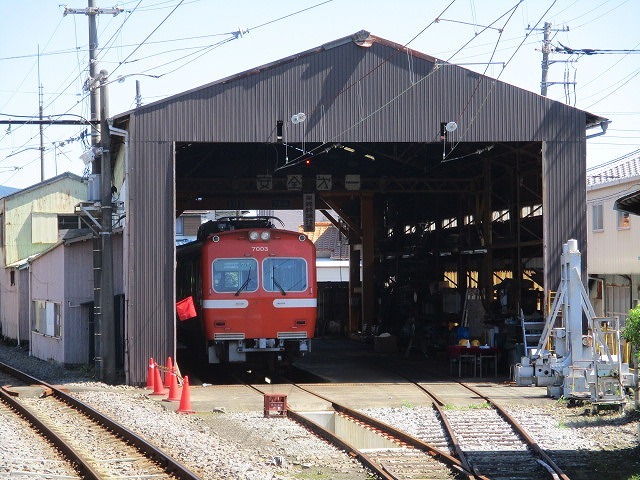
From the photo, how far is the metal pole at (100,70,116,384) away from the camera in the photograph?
19.0m

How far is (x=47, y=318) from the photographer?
26250 millimetres

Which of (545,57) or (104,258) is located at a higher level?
(545,57)

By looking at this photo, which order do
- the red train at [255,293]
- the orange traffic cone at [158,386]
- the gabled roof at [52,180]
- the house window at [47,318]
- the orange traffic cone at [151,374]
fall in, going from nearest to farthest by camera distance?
the orange traffic cone at [158,386] < the orange traffic cone at [151,374] < the red train at [255,293] < the house window at [47,318] < the gabled roof at [52,180]

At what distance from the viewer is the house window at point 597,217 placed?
2909 cm

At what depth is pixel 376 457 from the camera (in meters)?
11.0

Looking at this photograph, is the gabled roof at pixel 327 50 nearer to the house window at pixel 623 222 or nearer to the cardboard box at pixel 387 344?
the house window at pixel 623 222

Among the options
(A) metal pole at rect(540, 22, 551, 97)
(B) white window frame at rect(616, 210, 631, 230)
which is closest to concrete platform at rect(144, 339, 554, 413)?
(B) white window frame at rect(616, 210, 631, 230)

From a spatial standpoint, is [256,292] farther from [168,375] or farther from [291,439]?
[291,439]

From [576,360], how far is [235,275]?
727 cm

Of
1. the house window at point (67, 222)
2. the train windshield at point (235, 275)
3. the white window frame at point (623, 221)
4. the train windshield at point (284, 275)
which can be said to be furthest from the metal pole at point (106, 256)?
the white window frame at point (623, 221)

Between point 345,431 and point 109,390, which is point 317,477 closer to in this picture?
point 345,431

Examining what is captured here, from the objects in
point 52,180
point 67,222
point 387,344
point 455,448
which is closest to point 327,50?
point 455,448

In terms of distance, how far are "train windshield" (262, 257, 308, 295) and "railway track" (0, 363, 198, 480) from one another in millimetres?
4737

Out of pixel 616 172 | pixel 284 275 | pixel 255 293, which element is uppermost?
pixel 616 172
